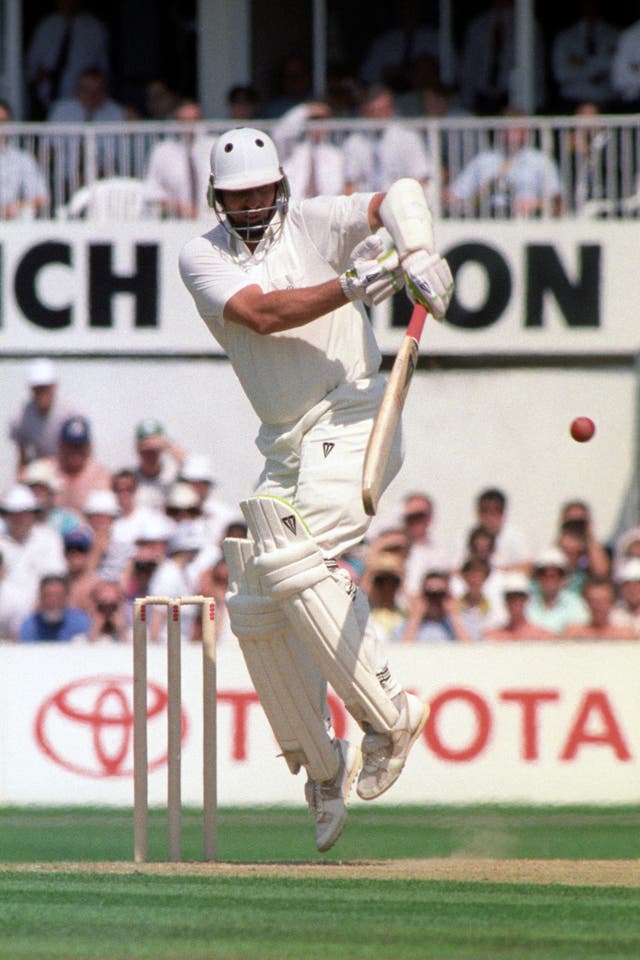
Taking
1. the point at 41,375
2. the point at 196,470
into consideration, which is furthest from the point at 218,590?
the point at 41,375

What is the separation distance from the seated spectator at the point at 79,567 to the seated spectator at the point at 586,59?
5847 millimetres

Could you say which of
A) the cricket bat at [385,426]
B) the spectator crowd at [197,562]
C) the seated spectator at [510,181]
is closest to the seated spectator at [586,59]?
the seated spectator at [510,181]

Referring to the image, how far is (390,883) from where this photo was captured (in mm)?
6301

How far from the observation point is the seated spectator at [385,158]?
14125 mm

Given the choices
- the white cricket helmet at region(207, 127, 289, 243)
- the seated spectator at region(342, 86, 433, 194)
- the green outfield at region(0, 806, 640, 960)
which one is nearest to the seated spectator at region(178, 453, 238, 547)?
the seated spectator at region(342, 86, 433, 194)

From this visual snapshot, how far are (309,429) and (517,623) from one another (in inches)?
174

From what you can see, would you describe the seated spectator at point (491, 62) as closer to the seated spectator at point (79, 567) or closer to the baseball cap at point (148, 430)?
the baseball cap at point (148, 430)

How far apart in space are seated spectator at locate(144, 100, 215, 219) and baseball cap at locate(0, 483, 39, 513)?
290cm

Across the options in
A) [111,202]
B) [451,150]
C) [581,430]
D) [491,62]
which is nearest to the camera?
[581,430]

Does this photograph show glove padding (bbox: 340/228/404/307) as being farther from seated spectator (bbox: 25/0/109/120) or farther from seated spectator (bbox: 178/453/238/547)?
seated spectator (bbox: 25/0/109/120)

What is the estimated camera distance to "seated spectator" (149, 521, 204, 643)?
11.0 metres

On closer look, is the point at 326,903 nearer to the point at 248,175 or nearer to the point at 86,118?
the point at 248,175

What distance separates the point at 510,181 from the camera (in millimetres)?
14570

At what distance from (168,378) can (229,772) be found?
485cm
